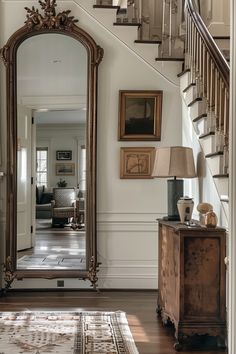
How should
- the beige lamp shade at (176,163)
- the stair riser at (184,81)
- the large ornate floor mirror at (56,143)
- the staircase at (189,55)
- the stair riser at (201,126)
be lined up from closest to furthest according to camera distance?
the staircase at (189,55) < the stair riser at (201,126) < the beige lamp shade at (176,163) < the stair riser at (184,81) < the large ornate floor mirror at (56,143)

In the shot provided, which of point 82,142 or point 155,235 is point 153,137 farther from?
point 155,235

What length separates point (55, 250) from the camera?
186 inches

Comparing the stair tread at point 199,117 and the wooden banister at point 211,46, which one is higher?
the wooden banister at point 211,46

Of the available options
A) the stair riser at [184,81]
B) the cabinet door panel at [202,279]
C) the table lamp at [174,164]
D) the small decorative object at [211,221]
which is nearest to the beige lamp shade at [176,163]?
the table lamp at [174,164]

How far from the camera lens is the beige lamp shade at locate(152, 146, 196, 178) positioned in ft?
12.3

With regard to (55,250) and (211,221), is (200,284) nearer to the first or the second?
(211,221)

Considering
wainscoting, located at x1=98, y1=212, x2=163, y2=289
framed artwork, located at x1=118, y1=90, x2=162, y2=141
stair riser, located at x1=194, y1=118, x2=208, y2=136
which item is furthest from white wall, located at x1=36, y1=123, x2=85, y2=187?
stair riser, located at x1=194, y1=118, x2=208, y2=136

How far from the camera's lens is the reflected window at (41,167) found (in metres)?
4.84

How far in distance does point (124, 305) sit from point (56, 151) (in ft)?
5.86

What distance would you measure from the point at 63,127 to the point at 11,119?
21.4 inches

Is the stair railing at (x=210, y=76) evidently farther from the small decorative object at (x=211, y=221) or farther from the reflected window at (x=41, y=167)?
the reflected window at (x=41, y=167)

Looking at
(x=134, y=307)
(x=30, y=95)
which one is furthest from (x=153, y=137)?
(x=134, y=307)

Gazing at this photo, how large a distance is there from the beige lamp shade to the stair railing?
360 millimetres

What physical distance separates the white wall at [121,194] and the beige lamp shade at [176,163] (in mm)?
981
